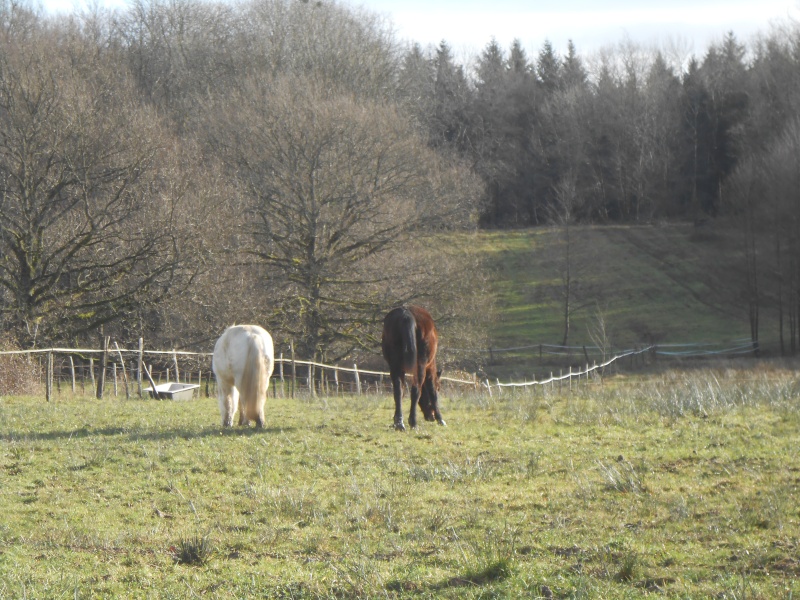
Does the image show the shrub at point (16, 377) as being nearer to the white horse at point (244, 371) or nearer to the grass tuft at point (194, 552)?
the white horse at point (244, 371)

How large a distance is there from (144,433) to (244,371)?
160 cm

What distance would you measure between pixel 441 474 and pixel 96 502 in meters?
3.39

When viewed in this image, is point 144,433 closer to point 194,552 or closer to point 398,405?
point 398,405

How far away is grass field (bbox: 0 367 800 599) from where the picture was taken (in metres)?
5.87

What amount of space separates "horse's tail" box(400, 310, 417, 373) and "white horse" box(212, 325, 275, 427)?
6.30 ft

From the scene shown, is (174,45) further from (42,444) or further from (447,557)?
(447,557)

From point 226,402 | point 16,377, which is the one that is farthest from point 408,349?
point 16,377

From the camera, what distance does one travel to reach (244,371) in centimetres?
1283

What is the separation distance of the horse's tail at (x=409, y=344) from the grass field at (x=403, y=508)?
97 cm

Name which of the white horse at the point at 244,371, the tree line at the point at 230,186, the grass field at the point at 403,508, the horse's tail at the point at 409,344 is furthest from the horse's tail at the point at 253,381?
the tree line at the point at 230,186

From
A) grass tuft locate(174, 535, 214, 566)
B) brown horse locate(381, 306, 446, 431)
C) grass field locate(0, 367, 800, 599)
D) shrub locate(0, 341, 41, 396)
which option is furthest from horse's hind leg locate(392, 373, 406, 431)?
shrub locate(0, 341, 41, 396)

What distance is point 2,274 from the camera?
92.8ft

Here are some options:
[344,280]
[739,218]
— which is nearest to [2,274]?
[344,280]

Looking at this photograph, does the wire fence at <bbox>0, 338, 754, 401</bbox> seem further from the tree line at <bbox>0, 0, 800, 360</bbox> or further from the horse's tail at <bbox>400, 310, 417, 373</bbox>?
the horse's tail at <bbox>400, 310, 417, 373</bbox>
